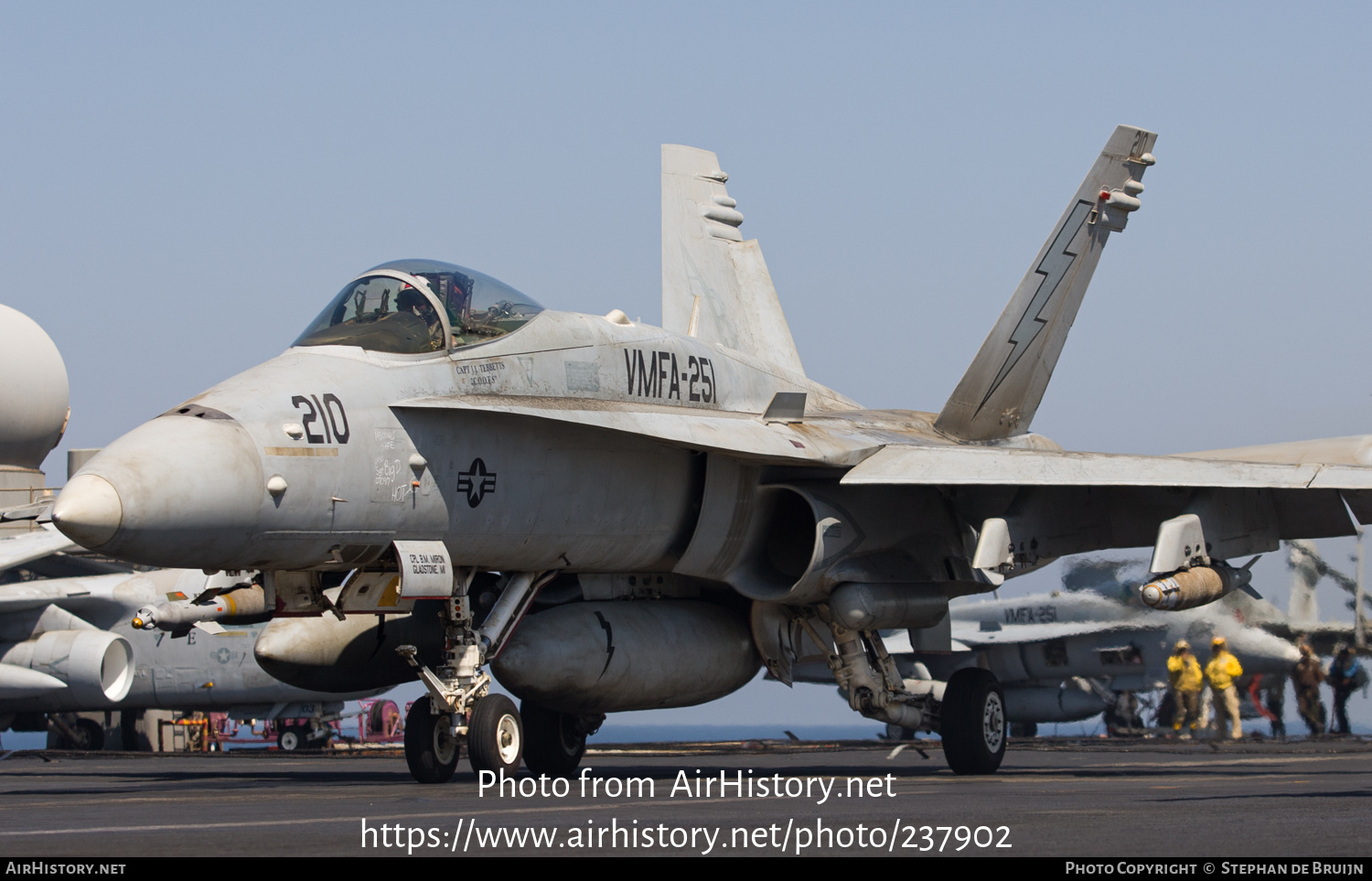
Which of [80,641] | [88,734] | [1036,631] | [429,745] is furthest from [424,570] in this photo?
[1036,631]

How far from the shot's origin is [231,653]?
22.0 m

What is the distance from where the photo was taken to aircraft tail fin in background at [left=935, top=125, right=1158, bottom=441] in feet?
49.9

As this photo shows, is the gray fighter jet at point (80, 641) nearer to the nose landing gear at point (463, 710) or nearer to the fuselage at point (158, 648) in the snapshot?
the fuselage at point (158, 648)

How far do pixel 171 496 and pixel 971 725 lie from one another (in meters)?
6.98

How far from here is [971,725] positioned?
13.1m

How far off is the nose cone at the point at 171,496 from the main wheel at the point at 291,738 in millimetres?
15966

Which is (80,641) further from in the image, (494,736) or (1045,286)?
(1045,286)

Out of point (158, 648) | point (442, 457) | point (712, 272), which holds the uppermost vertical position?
point (712, 272)

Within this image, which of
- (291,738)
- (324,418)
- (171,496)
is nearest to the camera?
(171,496)

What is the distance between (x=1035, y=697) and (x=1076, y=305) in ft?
50.8

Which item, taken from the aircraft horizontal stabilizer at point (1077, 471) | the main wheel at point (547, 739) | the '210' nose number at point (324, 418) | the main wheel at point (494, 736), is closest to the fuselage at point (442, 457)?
the '210' nose number at point (324, 418)
